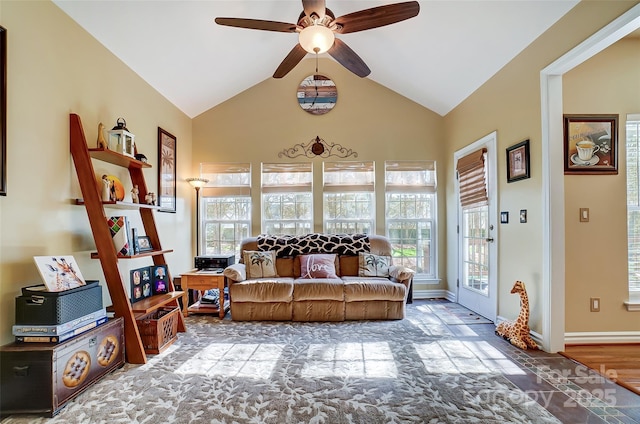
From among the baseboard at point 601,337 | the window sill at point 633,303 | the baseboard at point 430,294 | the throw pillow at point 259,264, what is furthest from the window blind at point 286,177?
the window sill at point 633,303

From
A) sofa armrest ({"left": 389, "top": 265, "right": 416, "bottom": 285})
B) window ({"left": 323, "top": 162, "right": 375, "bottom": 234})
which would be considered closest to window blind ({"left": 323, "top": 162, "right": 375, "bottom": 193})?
window ({"left": 323, "top": 162, "right": 375, "bottom": 234})

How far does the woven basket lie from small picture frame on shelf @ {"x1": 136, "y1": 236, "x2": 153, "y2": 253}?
62cm

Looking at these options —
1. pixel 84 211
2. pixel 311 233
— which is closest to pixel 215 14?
pixel 84 211

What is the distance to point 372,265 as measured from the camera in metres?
4.00

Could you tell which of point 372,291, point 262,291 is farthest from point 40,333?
point 372,291

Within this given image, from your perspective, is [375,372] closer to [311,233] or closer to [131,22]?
[311,233]

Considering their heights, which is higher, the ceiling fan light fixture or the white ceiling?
the white ceiling

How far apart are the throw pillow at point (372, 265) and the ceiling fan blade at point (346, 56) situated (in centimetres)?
225

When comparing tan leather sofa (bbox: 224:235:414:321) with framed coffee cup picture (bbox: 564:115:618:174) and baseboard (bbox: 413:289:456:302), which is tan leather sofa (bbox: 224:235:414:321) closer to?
baseboard (bbox: 413:289:456:302)

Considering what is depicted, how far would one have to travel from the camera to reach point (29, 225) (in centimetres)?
212

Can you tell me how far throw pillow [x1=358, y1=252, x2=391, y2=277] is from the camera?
13.0ft

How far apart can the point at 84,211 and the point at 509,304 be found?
13.6ft

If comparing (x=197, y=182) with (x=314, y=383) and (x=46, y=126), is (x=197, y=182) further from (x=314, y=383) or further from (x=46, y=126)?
(x=314, y=383)

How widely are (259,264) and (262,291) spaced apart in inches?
19.1
